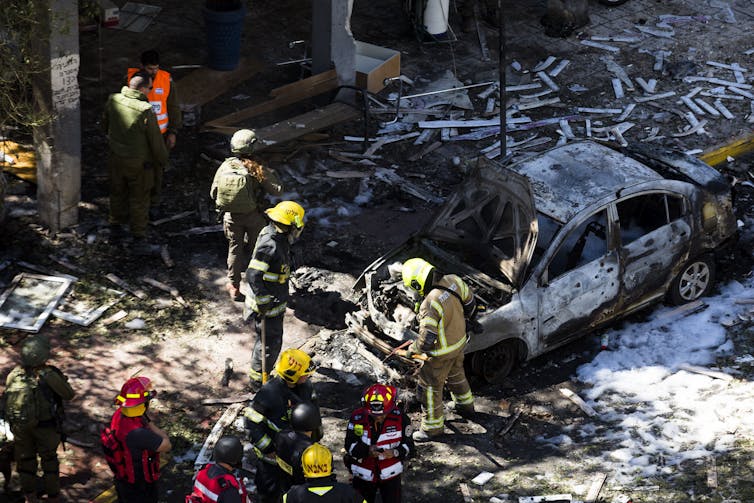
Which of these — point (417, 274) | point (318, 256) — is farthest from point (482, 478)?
point (318, 256)

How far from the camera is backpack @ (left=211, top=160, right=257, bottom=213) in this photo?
1087cm

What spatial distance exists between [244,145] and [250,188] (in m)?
0.46

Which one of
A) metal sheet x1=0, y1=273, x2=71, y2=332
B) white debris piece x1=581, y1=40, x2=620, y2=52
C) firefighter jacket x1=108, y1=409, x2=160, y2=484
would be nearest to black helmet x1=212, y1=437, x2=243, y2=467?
firefighter jacket x1=108, y1=409, x2=160, y2=484

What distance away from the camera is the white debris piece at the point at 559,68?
16922 mm

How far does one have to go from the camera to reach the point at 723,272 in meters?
12.2

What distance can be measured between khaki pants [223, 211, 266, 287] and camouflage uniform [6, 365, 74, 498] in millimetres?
3230

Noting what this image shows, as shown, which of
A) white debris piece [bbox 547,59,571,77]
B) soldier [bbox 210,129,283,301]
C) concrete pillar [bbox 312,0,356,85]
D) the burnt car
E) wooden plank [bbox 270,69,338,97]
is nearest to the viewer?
the burnt car

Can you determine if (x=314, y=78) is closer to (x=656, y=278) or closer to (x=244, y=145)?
(x=244, y=145)

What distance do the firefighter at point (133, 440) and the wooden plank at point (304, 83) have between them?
7.56 metres

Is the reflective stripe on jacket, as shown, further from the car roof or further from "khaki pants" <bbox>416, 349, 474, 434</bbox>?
the car roof

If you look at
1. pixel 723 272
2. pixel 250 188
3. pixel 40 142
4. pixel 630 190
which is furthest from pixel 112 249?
pixel 723 272

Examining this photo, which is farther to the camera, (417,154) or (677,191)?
(417,154)

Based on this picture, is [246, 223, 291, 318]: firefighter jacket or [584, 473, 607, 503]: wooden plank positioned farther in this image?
[246, 223, 291, 318]: firefighter jacket

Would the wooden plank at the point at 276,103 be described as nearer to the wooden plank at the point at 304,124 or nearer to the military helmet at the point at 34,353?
the wooden plank at the point at 304,124
